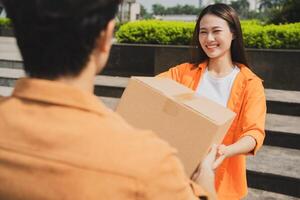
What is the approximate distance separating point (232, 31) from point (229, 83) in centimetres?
35

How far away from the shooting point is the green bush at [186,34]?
19.8ft

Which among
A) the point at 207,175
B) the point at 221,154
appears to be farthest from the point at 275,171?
the point at 207,175

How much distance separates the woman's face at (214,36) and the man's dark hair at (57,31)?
1535 mm

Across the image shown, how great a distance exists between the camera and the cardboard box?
1.54 meters

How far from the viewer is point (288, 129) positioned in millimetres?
4645

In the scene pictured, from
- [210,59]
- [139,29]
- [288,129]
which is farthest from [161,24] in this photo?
[210,59]

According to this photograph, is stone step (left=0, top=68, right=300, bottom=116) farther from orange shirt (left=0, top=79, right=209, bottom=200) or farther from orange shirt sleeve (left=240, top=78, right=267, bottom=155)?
orange shirt (left=0, top=79, right=209, bottom=200)

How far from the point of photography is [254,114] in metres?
2.22

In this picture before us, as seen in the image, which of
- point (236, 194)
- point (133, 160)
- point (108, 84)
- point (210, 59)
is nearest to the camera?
point (133, 160)

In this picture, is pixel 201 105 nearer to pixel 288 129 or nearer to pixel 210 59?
pixel 210 59

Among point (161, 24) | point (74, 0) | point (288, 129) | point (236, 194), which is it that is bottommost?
point (288, 129)

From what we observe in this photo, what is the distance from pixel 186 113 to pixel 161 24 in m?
5.44

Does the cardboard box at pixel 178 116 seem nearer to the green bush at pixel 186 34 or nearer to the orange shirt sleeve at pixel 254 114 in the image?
the orange shirt sleeve at pixel 254 114

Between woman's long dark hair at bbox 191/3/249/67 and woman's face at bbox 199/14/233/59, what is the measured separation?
34mm
